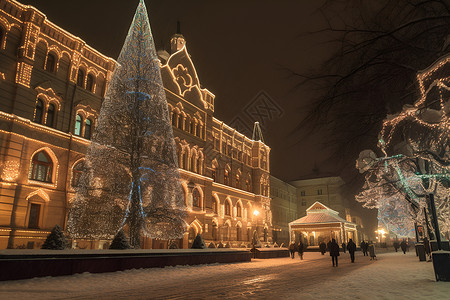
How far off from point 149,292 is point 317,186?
248 ft

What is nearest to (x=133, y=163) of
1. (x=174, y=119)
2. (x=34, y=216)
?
(x=34, y=216)

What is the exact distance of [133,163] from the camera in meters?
19.2

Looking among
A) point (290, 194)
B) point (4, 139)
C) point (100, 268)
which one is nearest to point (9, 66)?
point (4, 139)

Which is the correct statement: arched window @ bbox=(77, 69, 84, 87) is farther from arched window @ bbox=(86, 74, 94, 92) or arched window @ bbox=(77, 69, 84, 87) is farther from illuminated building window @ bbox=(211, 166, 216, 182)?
illuminated building window @ bbox=(211, 166, 216, 182)

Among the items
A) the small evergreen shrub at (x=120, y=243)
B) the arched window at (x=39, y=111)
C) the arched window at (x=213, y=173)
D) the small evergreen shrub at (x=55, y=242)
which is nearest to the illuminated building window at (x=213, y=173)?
the arched window at (x=213, y=173)

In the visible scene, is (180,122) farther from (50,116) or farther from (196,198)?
(50,116)

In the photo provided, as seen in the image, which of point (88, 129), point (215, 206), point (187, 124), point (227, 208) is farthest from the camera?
point (227, 208)

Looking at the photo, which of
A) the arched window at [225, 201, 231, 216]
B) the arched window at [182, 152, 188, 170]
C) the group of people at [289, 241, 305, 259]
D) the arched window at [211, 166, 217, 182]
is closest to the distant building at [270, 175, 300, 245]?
the arched window at [225, 201, 231, 216]

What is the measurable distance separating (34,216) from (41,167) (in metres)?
3.12

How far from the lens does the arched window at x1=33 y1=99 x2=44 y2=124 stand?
2158 cm

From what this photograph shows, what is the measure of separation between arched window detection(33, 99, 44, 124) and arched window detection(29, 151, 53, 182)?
2199 millimetres

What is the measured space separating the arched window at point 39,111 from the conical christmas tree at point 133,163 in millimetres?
5572

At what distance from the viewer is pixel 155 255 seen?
15531mm

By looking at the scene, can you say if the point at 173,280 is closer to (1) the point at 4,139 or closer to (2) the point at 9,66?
(1) the point at 4,139
